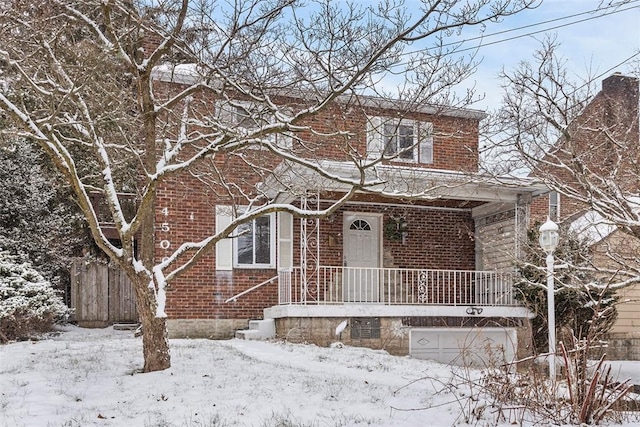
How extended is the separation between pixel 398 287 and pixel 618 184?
17.0ft

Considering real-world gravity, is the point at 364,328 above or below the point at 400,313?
below

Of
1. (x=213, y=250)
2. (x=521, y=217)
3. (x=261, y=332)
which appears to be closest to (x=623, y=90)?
(x=521, y=217)

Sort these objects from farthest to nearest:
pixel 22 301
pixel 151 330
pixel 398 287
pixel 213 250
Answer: pixel 398 287, pixel 213 250, pixel 22 301, pixel 151 330

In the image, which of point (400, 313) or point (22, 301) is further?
point (400, 313)

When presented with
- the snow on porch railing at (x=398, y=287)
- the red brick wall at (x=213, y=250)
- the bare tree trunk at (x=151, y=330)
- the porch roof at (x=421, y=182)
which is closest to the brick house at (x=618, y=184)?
the porch roof at (x=421, y=182)

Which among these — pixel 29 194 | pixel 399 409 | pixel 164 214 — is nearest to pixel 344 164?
pixel 164 214

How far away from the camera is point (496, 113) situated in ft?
43.4

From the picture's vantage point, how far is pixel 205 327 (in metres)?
13.6

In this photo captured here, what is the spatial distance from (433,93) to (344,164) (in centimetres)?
439

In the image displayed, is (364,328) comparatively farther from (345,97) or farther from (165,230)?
(345,97)

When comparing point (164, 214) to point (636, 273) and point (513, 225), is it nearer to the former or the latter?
point (513, 225)

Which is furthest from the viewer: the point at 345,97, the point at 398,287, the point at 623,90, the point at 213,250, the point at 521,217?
the point at 623,90

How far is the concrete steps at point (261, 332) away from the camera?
1284 centimetres

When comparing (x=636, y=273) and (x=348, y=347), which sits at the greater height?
(x=636, y=273)
